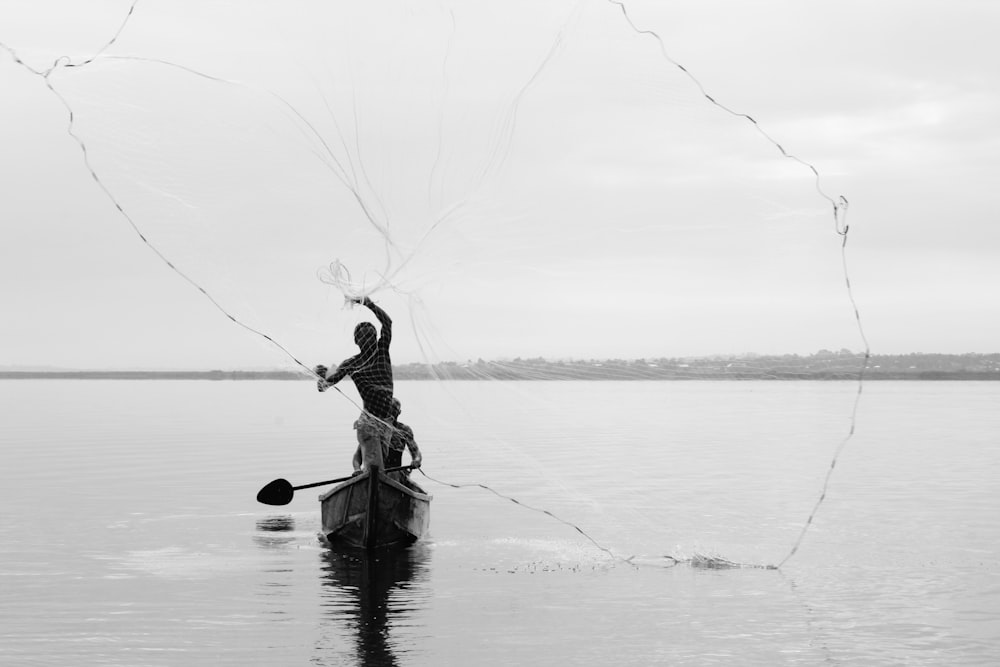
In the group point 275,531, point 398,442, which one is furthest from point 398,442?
point 275,531

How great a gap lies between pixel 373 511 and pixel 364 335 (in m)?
3.29

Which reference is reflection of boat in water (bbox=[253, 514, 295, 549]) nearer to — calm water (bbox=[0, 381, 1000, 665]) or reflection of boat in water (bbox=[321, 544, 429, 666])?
calm water (bbox=[0, 381, 1000, 665])

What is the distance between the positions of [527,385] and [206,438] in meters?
46.7

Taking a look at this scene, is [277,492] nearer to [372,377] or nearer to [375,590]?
[372,377]

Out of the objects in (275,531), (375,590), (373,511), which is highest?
(373,511)

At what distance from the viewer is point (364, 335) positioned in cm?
2031

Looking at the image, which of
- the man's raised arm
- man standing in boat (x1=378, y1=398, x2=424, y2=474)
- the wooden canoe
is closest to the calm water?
the wooden canoe

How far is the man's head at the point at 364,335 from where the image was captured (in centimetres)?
2025

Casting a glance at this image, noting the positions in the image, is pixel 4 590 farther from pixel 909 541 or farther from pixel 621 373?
pixel 909 541

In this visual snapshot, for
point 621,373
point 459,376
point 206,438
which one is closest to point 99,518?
point 459,376

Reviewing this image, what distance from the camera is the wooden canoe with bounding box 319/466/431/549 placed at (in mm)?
21469

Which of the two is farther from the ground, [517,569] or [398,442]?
[398,442]

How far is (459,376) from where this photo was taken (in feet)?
54.7


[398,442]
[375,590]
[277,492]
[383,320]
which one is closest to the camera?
[375,590]
